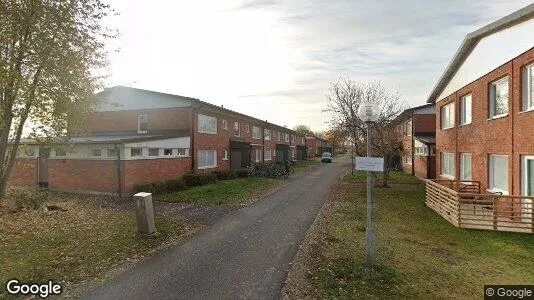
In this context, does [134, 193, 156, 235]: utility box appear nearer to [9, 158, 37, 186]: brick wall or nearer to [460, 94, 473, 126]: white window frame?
[9, 158, 37, 186]: brick wall

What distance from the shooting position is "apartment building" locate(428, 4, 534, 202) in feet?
35.2

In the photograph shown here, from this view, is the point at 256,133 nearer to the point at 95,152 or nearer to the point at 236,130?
the point at 236,130

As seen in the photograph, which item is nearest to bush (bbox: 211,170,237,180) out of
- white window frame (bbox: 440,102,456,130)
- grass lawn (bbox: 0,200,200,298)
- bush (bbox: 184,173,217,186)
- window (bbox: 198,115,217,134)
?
bush (bbox: 184,173,217,186)

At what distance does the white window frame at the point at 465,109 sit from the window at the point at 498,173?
3.02m

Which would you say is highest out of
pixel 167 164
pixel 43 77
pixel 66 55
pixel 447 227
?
pixel 66 55

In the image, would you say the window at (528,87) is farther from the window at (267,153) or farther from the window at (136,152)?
the window at (267,153)

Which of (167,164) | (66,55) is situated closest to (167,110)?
(167,164)

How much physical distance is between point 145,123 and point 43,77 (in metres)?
12.1

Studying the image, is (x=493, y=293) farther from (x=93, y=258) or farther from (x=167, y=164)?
(x=167, y=164)

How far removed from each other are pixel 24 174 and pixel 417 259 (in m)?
23.2

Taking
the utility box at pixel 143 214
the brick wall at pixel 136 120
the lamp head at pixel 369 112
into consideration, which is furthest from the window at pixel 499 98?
the brick wall at pixel 136 120

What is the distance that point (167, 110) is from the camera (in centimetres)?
2244

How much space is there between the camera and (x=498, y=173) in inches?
513

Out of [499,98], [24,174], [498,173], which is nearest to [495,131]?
[499,98]
